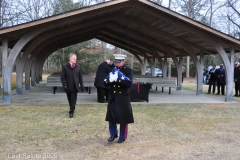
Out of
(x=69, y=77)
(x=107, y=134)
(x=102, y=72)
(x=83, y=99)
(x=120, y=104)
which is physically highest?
(x=102, y=72)

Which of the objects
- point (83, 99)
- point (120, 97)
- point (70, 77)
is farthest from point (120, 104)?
point (83, 99)

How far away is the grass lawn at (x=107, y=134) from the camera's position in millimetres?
4289

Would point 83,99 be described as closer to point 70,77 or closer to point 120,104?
point 70,77

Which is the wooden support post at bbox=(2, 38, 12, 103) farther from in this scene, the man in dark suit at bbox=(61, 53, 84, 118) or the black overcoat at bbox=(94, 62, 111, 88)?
the man in dark suit at bbox=(61, 53, 84, 118)

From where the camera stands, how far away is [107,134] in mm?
5375

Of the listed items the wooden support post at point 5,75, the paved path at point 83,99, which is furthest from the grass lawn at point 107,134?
the paved path at point 83,99

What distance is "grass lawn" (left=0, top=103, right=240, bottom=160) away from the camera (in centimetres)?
429

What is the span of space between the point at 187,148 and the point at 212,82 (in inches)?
396

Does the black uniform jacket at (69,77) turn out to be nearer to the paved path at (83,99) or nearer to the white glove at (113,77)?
the white glove at (113,77)

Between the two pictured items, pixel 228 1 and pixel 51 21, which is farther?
pixel 228 1

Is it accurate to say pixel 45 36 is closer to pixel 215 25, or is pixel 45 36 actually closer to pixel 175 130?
pixel 175 130

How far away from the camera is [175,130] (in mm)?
5867

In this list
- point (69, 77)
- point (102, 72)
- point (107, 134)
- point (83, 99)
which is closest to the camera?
point (107, 134)

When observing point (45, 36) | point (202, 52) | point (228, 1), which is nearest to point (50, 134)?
point (45, 36)
